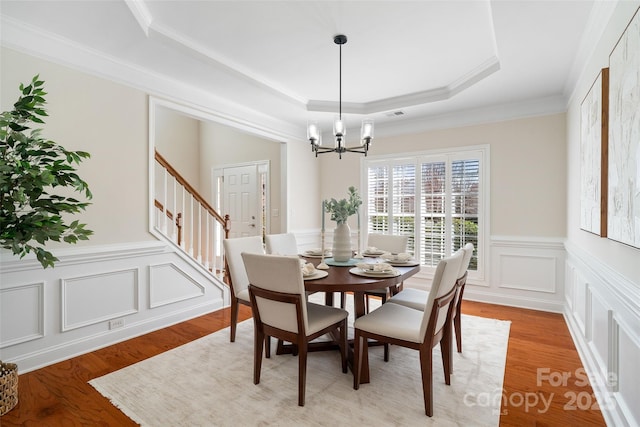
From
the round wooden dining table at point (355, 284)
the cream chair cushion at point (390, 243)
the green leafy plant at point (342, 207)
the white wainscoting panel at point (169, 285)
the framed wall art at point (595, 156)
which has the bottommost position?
the white wainscoting panel at point (169, 285)

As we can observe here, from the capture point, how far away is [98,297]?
2.82 m

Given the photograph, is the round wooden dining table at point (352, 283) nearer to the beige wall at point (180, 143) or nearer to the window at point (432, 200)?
the window at point (432, 200)

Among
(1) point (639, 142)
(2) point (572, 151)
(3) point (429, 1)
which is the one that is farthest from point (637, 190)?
(2) point (572, 151)

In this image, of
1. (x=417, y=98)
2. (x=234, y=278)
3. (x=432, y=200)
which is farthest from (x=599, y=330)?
(x=417, y=98)

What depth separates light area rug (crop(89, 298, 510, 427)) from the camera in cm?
189

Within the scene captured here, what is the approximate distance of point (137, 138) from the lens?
3.10 meters

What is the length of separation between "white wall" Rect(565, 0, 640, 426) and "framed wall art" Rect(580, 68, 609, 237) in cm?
12

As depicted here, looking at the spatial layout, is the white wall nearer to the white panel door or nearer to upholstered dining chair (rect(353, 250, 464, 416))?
upholstered dining chair (rect(353, 250, 464, 416))

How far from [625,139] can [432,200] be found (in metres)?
2.94

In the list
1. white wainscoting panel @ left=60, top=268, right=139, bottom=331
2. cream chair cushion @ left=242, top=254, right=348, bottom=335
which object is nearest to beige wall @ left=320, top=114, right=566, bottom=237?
cream chair cushion @ left=242, top=254, right=348, bottom=335

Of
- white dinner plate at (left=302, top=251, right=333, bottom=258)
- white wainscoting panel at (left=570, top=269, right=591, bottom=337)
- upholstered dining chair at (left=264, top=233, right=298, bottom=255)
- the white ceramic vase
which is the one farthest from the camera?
upholstered dining chair at (left=264, top=233, right=298, bottom=255)

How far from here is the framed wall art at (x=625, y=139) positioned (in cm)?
151

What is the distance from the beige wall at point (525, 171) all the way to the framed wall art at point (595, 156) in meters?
1.12

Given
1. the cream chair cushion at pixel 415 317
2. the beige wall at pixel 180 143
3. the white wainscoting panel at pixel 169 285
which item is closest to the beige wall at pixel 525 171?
the cream chair cushion at pixel 415 317
